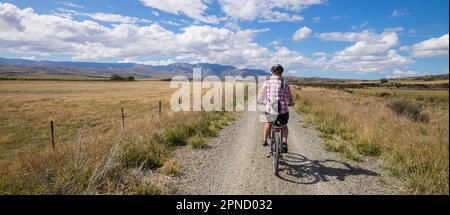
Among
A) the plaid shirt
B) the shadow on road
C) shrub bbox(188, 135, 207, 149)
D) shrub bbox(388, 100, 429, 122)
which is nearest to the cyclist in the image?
the plaid shirt

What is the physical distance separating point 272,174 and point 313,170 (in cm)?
109

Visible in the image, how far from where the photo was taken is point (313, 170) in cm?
730

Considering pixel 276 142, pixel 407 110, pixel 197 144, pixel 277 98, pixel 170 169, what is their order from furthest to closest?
pixel 407 110, pixel 197 144, pixel 277 98, pixel 276 142, pixel 170 169

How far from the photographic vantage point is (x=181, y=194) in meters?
5.78

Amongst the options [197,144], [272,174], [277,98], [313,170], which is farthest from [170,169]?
[313,170]

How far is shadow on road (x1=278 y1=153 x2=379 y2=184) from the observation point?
264 inches

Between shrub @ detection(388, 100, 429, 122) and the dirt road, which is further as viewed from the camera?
shrub @ detection(388, 100, 429, 122)

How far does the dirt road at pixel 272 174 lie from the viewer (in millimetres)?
6055

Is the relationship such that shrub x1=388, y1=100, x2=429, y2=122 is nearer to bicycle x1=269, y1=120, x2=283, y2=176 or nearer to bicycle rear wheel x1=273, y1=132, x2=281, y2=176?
bicycle x1=269, y1=120, x2=283, y2=176

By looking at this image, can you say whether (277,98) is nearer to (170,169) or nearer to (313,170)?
(313,170)

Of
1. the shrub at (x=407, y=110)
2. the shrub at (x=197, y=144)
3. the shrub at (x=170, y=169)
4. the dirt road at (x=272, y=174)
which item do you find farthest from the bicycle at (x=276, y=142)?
the shrub at (x=407, y=110)

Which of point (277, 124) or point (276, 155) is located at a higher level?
point (277, 124)
